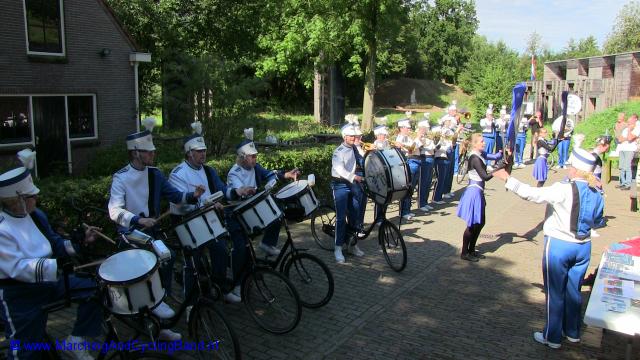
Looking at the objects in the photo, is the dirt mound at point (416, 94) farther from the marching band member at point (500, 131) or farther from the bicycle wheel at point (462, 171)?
the bicycle wheel at point (462, 171)

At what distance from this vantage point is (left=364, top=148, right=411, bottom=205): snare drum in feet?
24.4

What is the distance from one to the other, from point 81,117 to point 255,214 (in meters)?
13.5

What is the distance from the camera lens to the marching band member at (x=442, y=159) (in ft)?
39.0

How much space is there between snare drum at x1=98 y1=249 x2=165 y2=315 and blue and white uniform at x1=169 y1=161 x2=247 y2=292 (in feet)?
5.38

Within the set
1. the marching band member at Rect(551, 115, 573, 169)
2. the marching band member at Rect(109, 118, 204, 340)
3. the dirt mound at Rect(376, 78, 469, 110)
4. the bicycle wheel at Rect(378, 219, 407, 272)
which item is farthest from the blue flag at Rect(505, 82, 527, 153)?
the dirt mound at Rect(376, 78, 469, 110)

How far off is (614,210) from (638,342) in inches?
299

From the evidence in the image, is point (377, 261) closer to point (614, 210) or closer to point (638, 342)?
point (638, 342)

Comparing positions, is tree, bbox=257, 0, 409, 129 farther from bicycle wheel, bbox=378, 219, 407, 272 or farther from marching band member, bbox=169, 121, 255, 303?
marching band member, bbox=169, 121, 255, 303

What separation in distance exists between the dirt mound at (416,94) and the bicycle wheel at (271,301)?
50.9m

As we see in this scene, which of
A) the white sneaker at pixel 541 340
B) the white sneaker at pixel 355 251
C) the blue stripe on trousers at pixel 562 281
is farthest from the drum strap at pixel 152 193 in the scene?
the white sneaker at pixel 541 340

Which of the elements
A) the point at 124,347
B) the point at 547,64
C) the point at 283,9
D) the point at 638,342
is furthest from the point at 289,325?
the point at 547,64

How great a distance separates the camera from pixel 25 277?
3736 millimetres

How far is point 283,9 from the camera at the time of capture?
27.3m

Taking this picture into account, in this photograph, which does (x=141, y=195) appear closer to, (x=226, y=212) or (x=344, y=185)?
(x=226, y=212)
